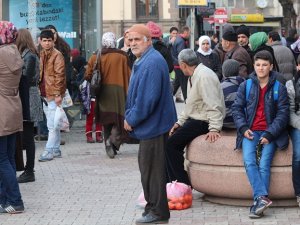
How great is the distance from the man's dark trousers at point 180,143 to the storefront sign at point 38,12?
751 cm

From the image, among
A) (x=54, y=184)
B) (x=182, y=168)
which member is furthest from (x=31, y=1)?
(x=182, y=168)

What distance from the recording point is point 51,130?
1154 cm

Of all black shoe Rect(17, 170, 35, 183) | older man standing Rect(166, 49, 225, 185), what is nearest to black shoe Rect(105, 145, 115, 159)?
black shoe Rect(17, 170, 35, 183)

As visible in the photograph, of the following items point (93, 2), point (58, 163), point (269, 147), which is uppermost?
point (93, 2)

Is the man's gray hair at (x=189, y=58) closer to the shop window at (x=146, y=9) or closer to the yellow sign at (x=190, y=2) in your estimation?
the yellow sign at (x=190, y=2)

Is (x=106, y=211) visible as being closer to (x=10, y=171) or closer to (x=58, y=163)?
(x=10, y=171)

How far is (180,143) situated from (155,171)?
114 cm

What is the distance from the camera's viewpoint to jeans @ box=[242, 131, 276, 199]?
7.66 meters

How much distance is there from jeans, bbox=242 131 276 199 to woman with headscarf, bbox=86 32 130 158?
4.00 m

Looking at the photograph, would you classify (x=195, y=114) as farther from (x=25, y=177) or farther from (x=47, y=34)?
(x=47, y=34)

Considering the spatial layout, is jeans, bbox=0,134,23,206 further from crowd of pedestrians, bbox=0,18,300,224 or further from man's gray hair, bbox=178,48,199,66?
man's gray hair, bbox=178,48,199,66

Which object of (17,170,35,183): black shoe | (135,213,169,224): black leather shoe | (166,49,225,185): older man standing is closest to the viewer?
(135,213,169,224): black leather shoe

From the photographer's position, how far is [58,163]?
37.2ft

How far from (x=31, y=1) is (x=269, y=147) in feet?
27.9
